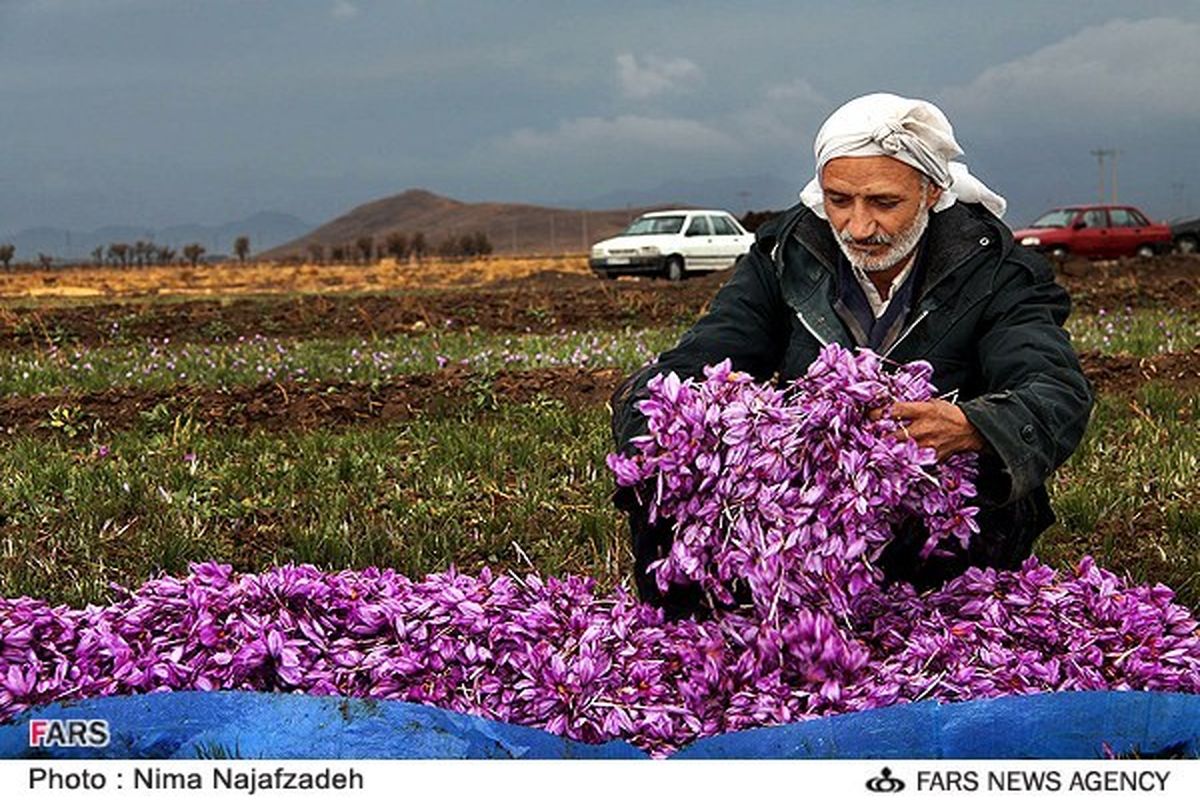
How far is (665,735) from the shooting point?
390 centimetres

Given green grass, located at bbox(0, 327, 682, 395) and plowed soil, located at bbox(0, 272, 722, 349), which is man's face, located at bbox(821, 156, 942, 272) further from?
plowed soil, located at bbox(0, 272, 722, 349)

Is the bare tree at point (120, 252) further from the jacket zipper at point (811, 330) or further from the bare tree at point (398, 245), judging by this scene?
the jacket zipper at point (811, 330)

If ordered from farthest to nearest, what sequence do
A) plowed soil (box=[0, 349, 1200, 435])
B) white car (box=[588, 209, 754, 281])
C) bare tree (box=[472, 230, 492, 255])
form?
bare tree (box=[472, 230, 492, 255]) < white car (box=[588, 209, 754, 281]) < plowed soil (box=[0, 349, 1200, 435])

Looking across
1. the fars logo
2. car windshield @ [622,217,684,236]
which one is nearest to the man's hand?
the fars logo

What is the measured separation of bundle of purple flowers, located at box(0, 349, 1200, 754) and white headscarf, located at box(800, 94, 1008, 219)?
67 centimetres

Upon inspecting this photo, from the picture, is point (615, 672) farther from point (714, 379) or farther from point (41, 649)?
point (41, 649)

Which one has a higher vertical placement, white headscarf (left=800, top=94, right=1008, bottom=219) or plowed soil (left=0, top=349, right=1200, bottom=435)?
white headscarf (left=800, top=94, right=1008, bottom=219)

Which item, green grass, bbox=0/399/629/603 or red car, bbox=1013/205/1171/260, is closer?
green grass, bbox=0/399/629/603

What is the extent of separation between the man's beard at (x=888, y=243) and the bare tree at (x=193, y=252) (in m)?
79.1

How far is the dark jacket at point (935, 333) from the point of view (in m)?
4.21

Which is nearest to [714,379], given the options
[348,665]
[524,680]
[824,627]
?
[824,627]

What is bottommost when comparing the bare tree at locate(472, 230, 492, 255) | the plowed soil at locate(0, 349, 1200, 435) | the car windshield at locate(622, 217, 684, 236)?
the plowed soil at locate(0, 349, 1200, 435)

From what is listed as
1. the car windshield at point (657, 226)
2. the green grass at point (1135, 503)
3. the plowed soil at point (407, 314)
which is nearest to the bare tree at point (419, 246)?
the car windshield at point (657, 226)

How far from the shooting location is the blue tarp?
11.8 feet
